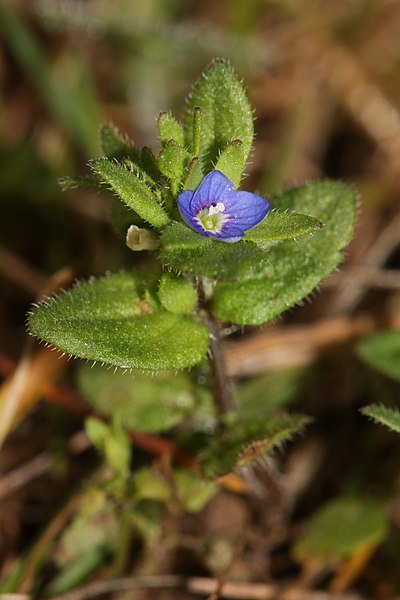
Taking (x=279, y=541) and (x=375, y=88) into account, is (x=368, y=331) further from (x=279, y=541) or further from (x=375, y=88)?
(x=375, y=88)

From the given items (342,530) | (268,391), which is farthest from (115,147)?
(342,530)

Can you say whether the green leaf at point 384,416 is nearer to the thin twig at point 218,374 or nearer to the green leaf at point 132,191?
the thin twig at point 218,374

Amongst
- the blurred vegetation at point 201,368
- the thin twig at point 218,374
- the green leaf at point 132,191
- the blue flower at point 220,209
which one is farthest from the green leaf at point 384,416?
the green leaf at point 132,191

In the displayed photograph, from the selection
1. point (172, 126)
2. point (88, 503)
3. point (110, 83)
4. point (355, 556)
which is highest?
point (110, 83)

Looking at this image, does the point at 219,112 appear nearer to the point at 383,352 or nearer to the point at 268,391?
the point at 383,352

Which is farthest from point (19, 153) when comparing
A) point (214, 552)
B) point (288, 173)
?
point (214, 552)

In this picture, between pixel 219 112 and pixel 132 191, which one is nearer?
pixel 132 191
